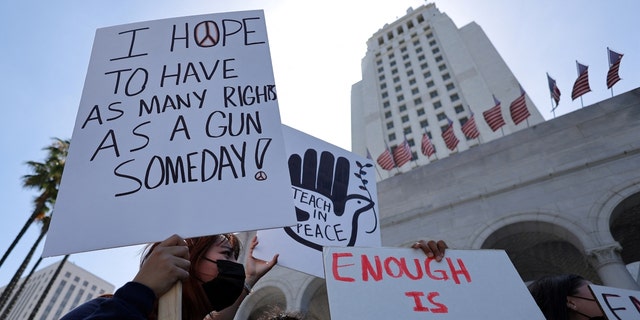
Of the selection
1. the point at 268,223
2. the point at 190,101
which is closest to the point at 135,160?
the point at 190,101

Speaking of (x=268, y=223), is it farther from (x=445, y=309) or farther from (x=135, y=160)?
(x=445, y=309)

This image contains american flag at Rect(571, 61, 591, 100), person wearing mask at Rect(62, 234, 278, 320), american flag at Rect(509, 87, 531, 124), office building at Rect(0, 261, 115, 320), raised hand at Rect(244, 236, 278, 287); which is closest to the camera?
person wearing mask at Rect(62, 234, 278, 320)

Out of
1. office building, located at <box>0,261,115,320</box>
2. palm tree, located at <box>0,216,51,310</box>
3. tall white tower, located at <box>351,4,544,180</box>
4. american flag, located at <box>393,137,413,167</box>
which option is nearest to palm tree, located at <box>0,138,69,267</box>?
palm tree, located at <box>0,216,51,310</box>

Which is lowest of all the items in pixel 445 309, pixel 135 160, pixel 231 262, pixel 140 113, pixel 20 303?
pixel 445 309

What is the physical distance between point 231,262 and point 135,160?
72 cm

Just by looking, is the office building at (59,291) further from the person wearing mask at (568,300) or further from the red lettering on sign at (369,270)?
the person wearing mask at (568,300)

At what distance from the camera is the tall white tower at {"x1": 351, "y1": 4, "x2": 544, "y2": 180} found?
3531 cm

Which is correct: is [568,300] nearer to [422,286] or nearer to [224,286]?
[422,286]

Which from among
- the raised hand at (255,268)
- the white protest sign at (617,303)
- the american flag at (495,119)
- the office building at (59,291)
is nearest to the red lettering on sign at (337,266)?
the raised hand at (255,268)

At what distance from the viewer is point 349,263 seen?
1750mm

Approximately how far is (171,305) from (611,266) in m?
9.35

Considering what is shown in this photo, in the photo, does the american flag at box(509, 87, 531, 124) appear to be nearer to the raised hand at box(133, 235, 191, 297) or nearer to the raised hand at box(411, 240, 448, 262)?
the raised hand at box(411, 240, 448, 262)

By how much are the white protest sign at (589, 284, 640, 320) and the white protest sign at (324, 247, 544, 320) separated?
63cm

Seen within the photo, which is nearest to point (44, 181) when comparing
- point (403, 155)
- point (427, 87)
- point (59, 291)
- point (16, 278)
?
point (16, 278)
